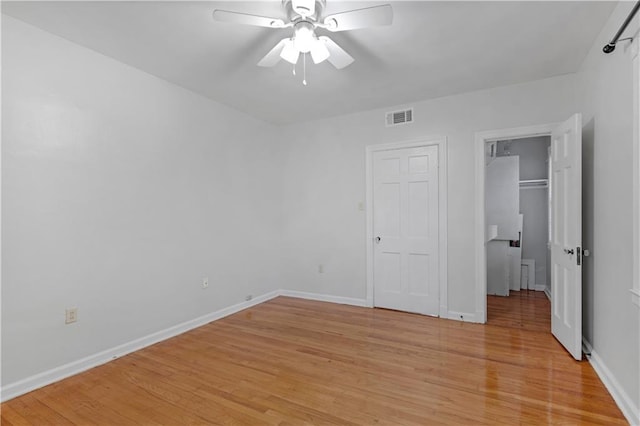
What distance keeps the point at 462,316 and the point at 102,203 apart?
388cm

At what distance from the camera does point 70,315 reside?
2523 millimetres

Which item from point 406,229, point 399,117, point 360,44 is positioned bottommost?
point 406,229

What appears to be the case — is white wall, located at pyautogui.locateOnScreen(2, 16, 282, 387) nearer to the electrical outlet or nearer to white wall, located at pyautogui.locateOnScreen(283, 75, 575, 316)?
the electrical outlet

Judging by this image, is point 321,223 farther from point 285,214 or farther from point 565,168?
point 565,168

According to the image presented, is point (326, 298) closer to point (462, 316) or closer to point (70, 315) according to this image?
point (462, 316)

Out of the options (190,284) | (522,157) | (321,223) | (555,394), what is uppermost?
(522,157)

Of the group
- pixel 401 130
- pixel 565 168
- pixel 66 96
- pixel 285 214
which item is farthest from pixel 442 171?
pixel 66 96

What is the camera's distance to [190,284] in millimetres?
3529

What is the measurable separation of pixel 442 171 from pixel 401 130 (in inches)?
29.6

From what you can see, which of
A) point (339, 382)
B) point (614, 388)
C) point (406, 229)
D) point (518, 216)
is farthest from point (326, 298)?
point (518, 216)

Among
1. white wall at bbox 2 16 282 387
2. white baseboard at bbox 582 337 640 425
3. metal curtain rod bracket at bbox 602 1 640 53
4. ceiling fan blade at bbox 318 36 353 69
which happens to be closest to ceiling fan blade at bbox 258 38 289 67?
ceiling fan blade at bbox 318 36 353 69

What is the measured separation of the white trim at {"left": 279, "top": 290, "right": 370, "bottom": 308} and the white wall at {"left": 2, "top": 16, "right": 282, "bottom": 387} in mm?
972

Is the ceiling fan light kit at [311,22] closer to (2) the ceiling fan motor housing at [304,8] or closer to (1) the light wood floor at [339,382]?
(2) the ceiling fan motor housing at [304,8]

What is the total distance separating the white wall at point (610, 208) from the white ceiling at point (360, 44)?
14.7 inches
